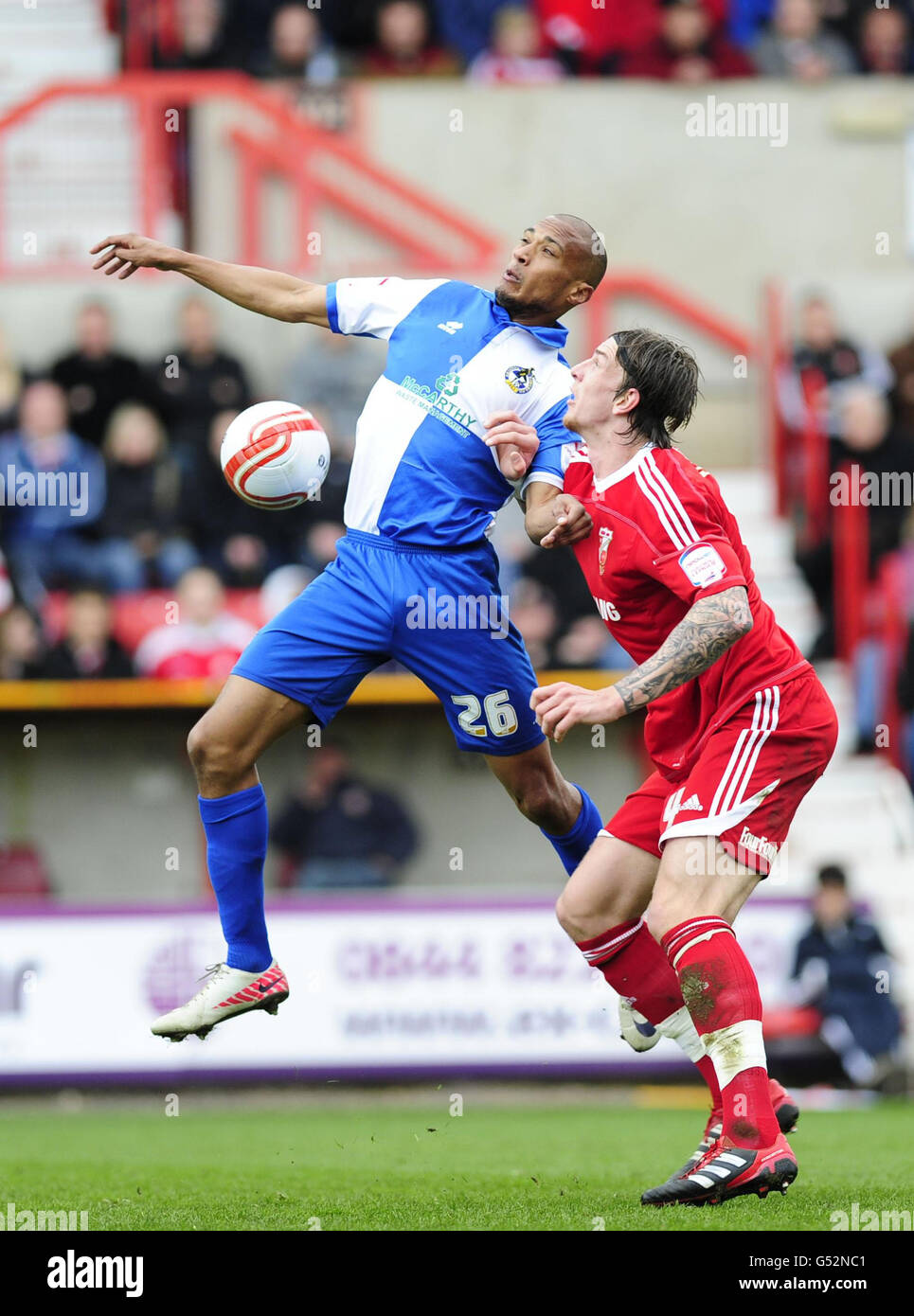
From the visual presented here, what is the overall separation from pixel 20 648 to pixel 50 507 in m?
1.07

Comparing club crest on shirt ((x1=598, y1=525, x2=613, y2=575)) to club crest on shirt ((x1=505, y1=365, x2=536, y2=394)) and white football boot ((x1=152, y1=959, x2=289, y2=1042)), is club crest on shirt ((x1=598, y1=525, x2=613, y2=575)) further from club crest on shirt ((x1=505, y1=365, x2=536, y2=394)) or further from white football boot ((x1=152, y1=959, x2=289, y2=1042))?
white football boot ((x1=152, y1=959, x2=289, y2=1042))

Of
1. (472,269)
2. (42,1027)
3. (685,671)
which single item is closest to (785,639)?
(685,671)

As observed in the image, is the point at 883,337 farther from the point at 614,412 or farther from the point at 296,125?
the point at 614,412

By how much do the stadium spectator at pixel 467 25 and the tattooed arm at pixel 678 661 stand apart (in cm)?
1130

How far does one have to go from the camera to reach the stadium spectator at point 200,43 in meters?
15.2

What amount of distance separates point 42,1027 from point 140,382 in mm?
4352

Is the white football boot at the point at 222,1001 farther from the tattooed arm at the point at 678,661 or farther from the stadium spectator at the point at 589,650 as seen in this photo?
the stadium spectator at the point at 589,650

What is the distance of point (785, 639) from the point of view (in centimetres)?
593

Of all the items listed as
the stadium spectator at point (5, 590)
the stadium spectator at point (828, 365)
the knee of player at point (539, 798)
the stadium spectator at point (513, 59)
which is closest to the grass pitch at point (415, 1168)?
the knee of player at point (539, 798)

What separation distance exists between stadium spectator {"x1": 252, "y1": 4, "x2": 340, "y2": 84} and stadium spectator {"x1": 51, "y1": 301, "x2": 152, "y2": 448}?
326 cm

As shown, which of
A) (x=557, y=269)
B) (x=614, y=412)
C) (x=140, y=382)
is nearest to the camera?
(x=614, y=412)

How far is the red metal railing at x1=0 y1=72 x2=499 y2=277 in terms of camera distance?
46.8 feet

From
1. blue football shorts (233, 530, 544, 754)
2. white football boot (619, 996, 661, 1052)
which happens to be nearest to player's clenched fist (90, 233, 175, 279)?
blue football shorts (233, 530, 544, 754)
